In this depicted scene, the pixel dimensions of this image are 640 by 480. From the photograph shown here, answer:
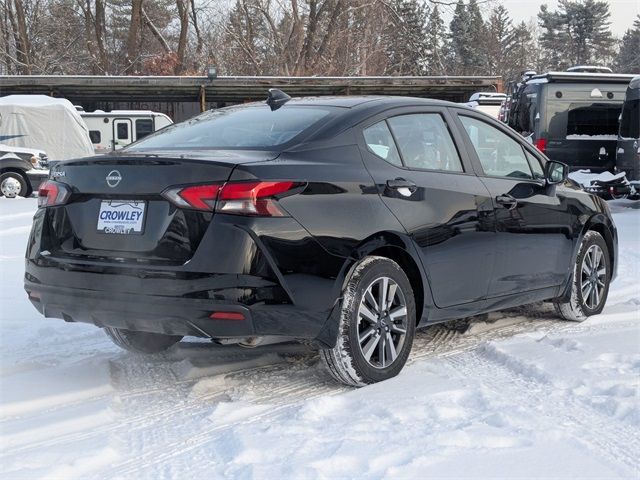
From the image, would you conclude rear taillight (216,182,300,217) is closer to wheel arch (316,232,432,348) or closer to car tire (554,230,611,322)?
wheel arch (316,232,432,348)

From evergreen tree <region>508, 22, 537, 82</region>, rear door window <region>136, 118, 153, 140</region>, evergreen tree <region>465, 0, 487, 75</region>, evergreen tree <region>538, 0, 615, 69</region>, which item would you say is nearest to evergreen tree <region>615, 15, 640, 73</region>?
evergreen tree <region>538, 0, 615, 69</region>

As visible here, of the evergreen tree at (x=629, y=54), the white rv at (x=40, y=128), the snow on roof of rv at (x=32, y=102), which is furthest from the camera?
the evergreen tree at (x=629, y=54)

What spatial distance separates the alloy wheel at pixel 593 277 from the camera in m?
6.11

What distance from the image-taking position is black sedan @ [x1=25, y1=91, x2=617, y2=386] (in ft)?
12.6

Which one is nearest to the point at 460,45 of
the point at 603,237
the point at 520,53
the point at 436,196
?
the point at 520,53

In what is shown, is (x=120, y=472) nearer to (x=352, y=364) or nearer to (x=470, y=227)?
(x=352, y=364)

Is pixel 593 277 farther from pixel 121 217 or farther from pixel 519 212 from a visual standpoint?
pixel 121 217

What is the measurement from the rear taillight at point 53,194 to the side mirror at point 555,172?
309 centimetres

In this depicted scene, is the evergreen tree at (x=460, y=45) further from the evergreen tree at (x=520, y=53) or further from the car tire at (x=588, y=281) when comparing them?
the car tire at (x=588, y=281)

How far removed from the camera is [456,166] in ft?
16.6

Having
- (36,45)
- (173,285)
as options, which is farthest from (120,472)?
(36,45)

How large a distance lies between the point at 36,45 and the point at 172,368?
47560 mm

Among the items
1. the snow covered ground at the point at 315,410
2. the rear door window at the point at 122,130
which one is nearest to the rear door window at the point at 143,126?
the rear door window at the point at 122,130

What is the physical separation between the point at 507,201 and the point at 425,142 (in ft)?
2.32
